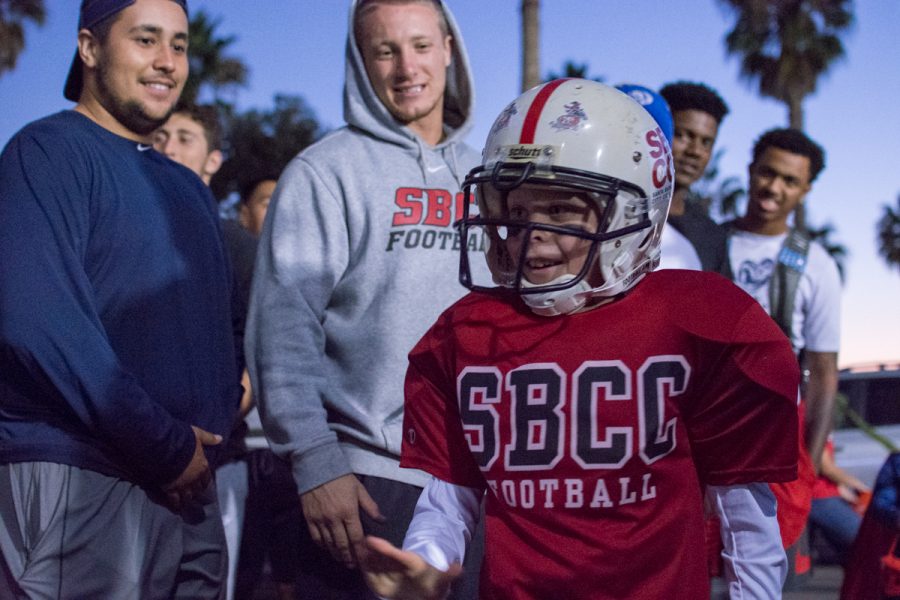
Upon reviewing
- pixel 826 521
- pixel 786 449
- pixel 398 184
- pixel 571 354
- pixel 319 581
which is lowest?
pixel 826 521

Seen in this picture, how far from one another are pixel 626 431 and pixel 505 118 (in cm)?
77

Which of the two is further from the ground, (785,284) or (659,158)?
(659,158)

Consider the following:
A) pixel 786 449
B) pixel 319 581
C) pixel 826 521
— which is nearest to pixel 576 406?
→ pixel 786 449

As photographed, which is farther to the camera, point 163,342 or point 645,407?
point 163,342

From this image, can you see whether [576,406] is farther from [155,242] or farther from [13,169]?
[13,169]

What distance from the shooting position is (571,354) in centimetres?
226

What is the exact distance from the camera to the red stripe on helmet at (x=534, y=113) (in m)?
2.32

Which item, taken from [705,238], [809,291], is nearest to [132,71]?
[705,238]

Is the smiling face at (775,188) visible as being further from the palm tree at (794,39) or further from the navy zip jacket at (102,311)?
the palm tree at (794,39)

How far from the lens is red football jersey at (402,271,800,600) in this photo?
2.15 m

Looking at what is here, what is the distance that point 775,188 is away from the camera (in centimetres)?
515

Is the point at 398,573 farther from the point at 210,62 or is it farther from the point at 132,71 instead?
the point at 210,62

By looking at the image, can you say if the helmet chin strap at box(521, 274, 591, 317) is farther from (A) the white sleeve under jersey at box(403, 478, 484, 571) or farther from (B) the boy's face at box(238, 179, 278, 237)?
(B) the boy's face at box(238, 179, 278, 237)

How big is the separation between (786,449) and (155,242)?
184cm
